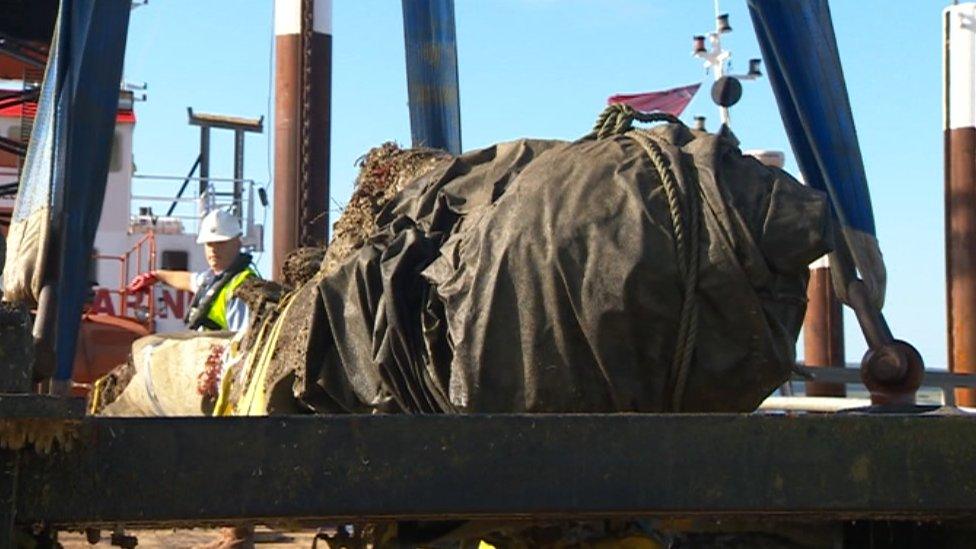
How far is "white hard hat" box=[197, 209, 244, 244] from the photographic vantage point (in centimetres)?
778

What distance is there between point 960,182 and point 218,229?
6.56 meters

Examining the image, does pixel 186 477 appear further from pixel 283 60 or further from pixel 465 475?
pixel 283 60

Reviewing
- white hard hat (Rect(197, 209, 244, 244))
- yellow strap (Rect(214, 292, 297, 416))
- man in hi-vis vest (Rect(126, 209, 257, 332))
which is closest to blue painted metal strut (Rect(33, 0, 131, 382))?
yellow strap (Rect(214, 292, 297, 416))

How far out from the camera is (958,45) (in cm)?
1195

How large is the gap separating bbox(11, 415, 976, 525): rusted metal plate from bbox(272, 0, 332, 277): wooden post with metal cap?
24.7 ft

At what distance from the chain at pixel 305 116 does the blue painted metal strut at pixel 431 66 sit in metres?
2.47

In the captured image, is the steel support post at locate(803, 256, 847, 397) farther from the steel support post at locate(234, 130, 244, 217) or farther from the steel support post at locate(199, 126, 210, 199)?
the steel support post at locate(199, 126, 210, 199)

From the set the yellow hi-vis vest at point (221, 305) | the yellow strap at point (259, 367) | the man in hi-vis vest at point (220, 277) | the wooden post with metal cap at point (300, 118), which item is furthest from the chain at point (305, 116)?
the yellow strap at point (259, 367)

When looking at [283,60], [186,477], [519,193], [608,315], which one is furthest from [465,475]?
[283,60]

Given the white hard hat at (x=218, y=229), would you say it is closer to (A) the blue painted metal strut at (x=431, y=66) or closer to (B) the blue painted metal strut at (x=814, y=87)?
(A) the blue painted metal strut at (x=431, y=66)

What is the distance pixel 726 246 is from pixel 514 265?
1.46 ft

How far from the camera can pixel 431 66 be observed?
A: 7363 mm

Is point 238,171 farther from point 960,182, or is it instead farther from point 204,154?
point 960,182

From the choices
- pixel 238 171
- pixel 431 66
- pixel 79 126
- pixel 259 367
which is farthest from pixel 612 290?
pixel 238 171
